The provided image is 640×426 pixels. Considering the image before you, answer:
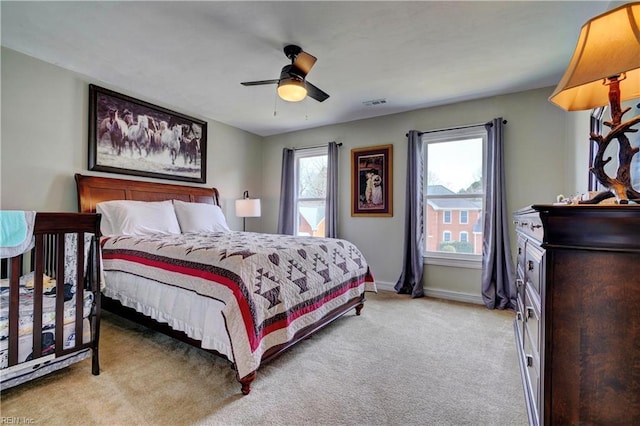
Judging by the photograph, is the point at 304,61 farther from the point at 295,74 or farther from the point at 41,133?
the point at 41,133

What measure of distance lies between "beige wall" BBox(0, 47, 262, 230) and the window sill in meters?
4.17

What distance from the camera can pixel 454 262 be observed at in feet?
12.5

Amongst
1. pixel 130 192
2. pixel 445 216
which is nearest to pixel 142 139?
pixel 130 192

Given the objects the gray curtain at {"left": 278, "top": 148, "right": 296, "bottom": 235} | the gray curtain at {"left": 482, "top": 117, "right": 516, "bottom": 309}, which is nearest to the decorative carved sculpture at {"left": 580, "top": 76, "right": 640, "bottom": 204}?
the gray curtain at {"left": 482, "top": 117, "right": 516, "bottom": 309}

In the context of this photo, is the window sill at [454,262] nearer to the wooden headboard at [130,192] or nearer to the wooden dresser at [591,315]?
the wooden dresser at [591,315]

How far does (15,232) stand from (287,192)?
147 inches

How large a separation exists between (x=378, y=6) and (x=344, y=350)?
2.57m

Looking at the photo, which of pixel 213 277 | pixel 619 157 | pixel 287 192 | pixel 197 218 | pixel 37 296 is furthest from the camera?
pixel 287 192

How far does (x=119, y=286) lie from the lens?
100.0 inches

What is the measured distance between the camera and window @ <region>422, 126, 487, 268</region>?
3734 mm

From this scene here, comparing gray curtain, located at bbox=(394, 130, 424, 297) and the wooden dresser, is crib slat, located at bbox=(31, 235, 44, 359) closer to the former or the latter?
the wooden dresser

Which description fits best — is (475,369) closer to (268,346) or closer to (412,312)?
(412,312)

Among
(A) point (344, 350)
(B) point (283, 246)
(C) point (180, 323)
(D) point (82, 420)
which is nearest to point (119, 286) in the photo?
(C) point (180, 323)

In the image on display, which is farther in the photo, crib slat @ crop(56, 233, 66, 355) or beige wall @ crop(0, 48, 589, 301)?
beige wall @ crop(0, 48, 589, 301)
